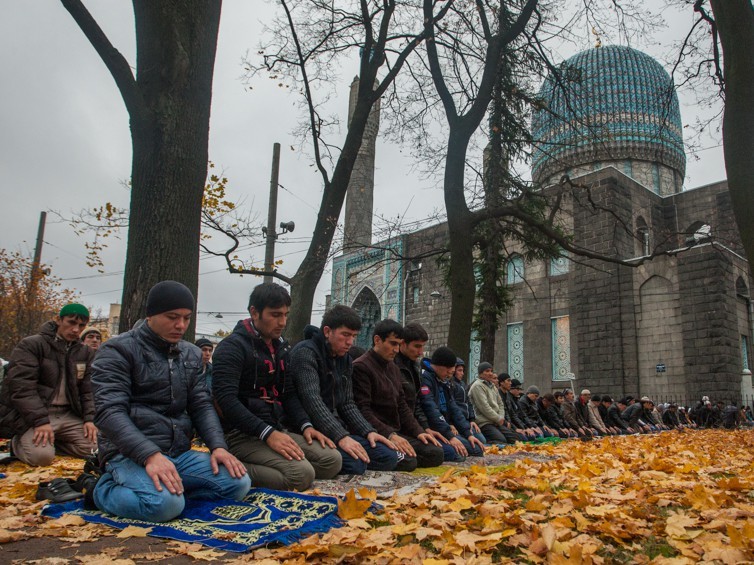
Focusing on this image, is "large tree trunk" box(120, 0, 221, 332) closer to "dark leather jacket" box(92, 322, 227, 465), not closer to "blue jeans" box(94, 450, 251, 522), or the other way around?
"dark leather jacket" box(92, 322, 227, 465)

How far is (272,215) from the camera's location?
14320mm

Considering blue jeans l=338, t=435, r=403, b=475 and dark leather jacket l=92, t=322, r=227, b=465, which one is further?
blue jeans l=338, t=435, r=403, b=475

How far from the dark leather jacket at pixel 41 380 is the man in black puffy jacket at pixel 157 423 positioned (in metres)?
2.21

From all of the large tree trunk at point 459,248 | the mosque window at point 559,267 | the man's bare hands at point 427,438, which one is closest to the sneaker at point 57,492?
the man's bare hands at point 427,438

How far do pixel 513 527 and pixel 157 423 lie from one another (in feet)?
7.43

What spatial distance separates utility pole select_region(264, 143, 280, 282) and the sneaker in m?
9.55

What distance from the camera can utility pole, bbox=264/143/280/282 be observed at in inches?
541

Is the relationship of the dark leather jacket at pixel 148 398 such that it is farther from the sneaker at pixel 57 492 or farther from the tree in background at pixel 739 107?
the tree in background at pixel 739 107

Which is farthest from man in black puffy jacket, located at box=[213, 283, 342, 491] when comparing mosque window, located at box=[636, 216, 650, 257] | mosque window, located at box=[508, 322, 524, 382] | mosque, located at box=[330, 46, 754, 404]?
mosque window, located at box=[636, 216, 650, 257]

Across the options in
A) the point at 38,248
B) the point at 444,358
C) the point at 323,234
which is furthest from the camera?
the point at 38,248

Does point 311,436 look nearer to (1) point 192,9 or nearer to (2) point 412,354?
(2) point 412,354

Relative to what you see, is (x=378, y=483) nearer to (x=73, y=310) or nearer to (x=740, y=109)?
(x=73, y=310)

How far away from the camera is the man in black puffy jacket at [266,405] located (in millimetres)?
4266

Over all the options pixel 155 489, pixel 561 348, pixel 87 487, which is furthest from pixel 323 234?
pixel 561 348
